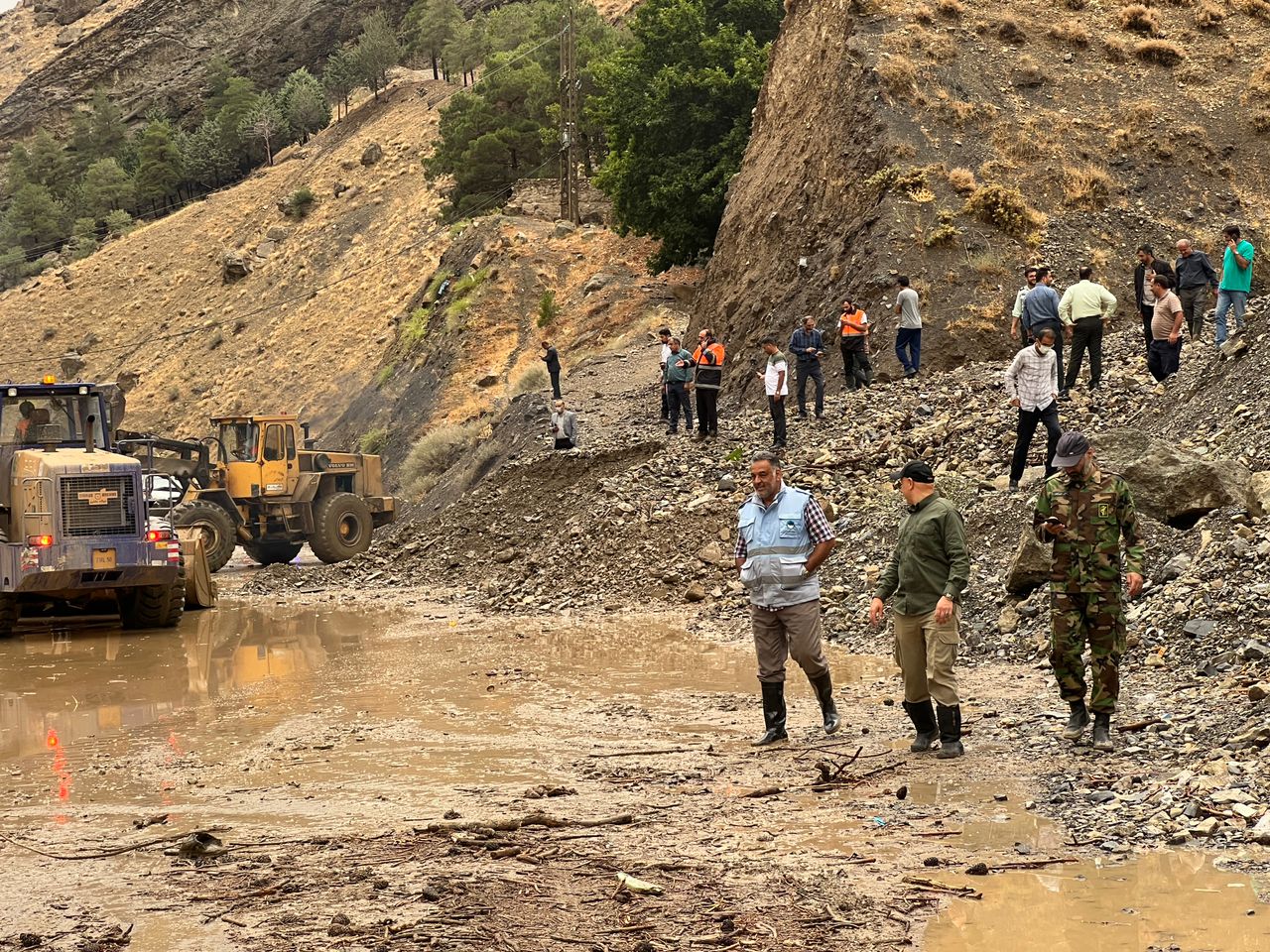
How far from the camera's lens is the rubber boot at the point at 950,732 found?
327 inches

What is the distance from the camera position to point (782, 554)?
350 inches

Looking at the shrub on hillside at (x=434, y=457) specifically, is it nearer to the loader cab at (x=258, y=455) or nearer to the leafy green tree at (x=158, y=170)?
the loader cab at (x=258, y=455)

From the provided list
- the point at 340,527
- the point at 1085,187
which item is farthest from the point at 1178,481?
the point at 340,527

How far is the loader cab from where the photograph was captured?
2572 centimetres

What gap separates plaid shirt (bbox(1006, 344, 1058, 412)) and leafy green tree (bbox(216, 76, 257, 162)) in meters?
79.3

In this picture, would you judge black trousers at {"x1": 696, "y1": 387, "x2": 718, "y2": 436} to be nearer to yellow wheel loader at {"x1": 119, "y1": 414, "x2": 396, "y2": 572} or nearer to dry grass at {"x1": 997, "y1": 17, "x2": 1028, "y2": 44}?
yellow wheel loader at {"x1": 119, "y1": 414, "x2": 396, "y2": 572}

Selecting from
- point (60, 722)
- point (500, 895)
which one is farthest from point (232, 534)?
point (500, 895)

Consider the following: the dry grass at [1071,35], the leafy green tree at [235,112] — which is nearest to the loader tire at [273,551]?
the dry grass at [1071,35]

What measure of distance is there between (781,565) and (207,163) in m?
83.6

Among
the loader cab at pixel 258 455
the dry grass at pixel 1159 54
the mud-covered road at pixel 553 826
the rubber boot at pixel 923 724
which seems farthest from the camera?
the dry grass at pixel 1159 54

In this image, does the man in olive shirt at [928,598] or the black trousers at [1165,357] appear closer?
the man in olive shirt at [928,598]

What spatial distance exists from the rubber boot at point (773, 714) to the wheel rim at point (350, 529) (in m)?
18.3

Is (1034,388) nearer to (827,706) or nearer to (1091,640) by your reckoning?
(827,706)

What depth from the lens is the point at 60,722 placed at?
11938mm
